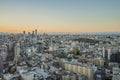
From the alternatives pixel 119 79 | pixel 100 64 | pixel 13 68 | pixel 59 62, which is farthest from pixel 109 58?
pixel 13 68

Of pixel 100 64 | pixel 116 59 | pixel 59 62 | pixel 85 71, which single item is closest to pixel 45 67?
pixel 59 62

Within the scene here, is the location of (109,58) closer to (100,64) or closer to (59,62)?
(100,64)

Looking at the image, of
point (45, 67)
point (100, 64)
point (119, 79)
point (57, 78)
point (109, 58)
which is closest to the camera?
point (119, 79)

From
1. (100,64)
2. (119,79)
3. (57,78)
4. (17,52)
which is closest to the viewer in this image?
(119,79)

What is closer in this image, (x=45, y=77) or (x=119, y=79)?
(x=119, y=79)

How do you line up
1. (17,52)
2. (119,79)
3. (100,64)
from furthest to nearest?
(17,52)
(100,64)
(119,79)

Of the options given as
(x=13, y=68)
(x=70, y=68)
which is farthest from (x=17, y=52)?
(x=70, y=68)

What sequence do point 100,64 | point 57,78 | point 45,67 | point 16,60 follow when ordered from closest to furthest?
1. point 57,78
2. point 45,67
3. point 100,64
4. point 16,60

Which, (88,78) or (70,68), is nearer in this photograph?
(88,78)

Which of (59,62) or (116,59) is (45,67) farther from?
(116,59)
